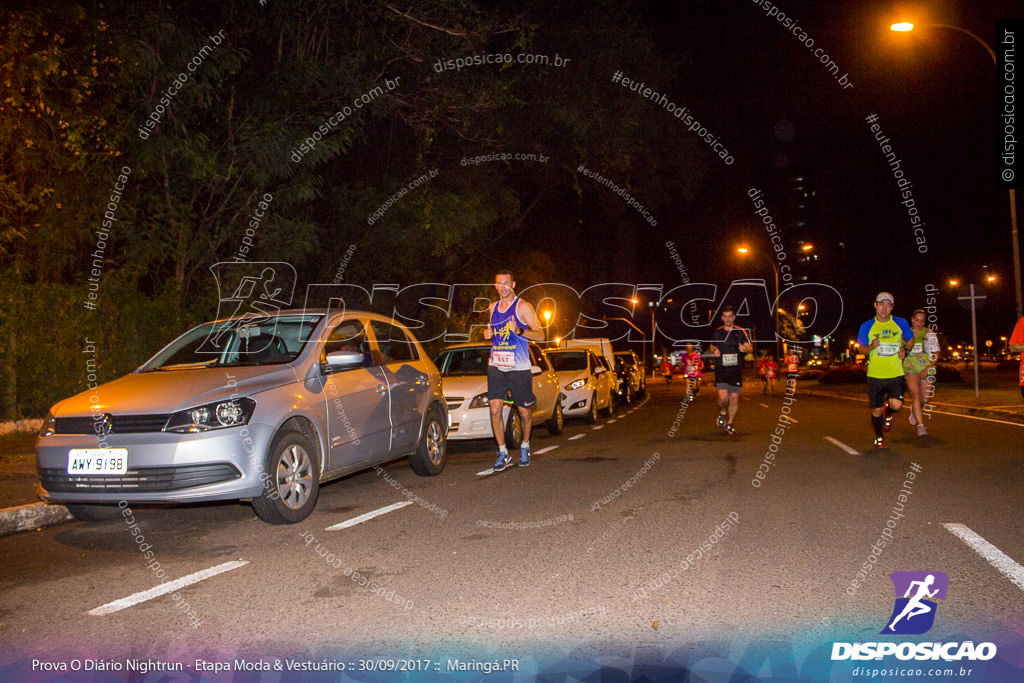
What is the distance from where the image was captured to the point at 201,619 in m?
4.38

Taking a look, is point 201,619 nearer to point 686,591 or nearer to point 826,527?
point 686,591

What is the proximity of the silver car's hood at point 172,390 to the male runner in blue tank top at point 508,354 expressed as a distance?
10.5ft

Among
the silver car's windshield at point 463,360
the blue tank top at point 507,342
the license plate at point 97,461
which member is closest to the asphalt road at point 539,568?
the license plate at point 97,461

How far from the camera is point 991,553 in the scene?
536cm

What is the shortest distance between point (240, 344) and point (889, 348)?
820 cm

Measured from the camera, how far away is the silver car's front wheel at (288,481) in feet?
21.5

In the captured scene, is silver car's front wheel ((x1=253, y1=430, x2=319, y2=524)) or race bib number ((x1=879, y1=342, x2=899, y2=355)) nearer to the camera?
silver car's front wheel ((x1=253, y1=430, x2=319, y2=524))

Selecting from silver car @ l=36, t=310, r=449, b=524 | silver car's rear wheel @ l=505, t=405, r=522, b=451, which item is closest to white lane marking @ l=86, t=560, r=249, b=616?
silver car @ l=36, t=310, r=449, b=524

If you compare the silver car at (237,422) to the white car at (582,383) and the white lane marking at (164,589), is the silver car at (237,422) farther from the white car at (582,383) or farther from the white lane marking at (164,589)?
the white car at (582,383)

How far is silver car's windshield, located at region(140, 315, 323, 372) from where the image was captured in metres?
7.68

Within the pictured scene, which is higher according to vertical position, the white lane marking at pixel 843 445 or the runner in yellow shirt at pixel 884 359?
the runner in yellow shirt at pixel 884 359

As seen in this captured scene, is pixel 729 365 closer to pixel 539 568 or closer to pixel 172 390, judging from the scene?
pixel 539 568

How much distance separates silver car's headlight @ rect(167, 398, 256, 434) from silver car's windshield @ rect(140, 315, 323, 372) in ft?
3.42

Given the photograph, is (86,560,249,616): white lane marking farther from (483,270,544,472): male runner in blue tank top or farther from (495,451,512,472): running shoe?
(483,270,544,472): male runner in blue tank top
